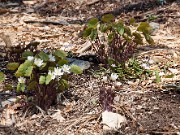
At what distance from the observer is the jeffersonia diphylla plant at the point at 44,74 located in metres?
2.83

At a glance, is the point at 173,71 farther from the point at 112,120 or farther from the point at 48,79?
the point at 48,79

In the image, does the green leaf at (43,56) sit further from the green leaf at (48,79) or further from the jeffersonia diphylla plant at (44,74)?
the green leaf at (48,79)

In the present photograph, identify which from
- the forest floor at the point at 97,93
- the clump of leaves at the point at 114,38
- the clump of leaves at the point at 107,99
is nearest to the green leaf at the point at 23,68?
the forest floor at the point at 97,93

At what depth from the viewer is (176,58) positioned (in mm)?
3920

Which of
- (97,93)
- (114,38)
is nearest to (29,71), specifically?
(97,93)

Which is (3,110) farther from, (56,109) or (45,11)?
(45,11)

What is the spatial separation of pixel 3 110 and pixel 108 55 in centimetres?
110

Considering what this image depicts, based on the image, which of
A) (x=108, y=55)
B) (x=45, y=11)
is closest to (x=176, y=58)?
(x=108, y=55)

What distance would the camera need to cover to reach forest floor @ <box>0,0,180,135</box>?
2.83m

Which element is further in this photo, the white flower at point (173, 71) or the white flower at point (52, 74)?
the white flower at point (173, 71)

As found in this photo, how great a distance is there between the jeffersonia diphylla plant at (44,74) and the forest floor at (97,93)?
0.43 feet

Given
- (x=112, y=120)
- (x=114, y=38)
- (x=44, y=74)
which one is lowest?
(x=112, y=120)

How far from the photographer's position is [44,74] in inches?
116

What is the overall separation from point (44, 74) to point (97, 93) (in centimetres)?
51
